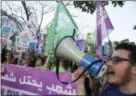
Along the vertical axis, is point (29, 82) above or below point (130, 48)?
below

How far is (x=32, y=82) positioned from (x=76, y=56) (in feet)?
14.6

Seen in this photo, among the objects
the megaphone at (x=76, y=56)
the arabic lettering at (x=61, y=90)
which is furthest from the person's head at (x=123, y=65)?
the arabic lettering at (x=61, y=90)

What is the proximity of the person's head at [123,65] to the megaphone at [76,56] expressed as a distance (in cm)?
12

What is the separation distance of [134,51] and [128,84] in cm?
25

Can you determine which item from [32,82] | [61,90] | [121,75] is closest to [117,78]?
[121,75]

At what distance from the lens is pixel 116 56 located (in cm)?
276

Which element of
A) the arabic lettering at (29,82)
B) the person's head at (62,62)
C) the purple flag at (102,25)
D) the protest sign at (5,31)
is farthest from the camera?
the protest sign at (5,31)

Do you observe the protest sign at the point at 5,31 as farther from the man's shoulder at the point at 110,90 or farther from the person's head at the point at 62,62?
the man's shoulder at the point at 110,90

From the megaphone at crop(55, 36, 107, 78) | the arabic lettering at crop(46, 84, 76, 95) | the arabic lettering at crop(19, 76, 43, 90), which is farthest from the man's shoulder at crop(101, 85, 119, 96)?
the arabic lettering at crop(19, 76, 43, 90)

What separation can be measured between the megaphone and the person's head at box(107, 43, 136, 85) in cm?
12

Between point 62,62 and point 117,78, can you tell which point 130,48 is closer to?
point 117,78

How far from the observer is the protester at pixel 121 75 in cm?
267

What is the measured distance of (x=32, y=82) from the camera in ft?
23.0

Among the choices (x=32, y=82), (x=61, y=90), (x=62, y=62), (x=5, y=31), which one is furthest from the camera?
(x=5, y=31)
